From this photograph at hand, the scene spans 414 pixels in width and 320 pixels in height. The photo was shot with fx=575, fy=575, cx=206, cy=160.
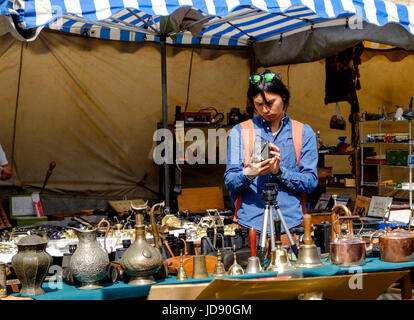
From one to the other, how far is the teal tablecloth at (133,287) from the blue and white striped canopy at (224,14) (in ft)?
5.19

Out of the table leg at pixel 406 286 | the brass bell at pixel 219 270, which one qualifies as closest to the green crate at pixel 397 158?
the table leg at pixel 406 286

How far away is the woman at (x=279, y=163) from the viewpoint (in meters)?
2.92

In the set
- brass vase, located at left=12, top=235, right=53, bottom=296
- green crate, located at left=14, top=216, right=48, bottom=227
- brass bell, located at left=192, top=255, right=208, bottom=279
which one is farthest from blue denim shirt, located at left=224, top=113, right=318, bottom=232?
green crate, located at left=14, top=216, right=48, bottom=227

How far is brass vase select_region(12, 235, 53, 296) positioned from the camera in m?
2.39

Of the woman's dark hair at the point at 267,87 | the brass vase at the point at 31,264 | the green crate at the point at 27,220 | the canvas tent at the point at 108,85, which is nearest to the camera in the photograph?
the brass vase at the point at 31,264

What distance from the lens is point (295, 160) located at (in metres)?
3.05

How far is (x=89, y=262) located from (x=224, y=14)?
2138 millimetres

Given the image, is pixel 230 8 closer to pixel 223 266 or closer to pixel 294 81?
pixel 223 266

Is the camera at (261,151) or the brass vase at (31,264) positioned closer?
the brass vase at (31,264)

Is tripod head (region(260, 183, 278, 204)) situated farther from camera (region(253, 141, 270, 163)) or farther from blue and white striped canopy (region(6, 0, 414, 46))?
blue and white striped canopy (region(6, 0, 414, 46))

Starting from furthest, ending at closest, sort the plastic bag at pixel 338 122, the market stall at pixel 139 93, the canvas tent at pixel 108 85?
the plastic bag at pixel 338 122 < the canvas tent at pixel 108 85 < the market stall at pixel 139 93

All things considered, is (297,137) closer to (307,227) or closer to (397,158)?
(307,227)

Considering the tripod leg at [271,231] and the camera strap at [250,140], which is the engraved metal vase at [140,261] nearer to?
the tripod leg at [271,231]
